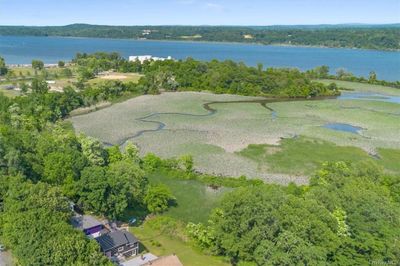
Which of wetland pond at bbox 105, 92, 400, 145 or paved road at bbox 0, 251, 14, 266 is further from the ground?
paved road at bbox 0, 251, 14, 266

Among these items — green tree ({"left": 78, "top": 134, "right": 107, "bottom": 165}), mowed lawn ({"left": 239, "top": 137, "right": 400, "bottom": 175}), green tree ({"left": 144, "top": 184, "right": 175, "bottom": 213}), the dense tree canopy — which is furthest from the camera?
mowed lawn ({"left": 239, "top": 137, "right": 400, "bottom": 175})

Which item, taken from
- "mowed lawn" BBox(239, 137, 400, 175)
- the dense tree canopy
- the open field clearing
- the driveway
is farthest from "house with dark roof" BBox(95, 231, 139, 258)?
"mowed lawn" BBox(239, 137, 400, 175)

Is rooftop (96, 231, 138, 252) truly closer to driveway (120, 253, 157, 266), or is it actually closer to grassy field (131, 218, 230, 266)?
driveway (120, 253, 157, 266)

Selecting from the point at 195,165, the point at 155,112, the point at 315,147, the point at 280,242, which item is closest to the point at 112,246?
the point at 280,242

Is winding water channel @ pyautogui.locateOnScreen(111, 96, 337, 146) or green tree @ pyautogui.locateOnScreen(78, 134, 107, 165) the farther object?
winding water channel @ pyautogui.locateOnScreen(111, 96, 337, 146)

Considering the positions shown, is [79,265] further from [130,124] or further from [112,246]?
[130,124]

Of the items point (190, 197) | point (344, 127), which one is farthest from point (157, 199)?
point (344, 127)
